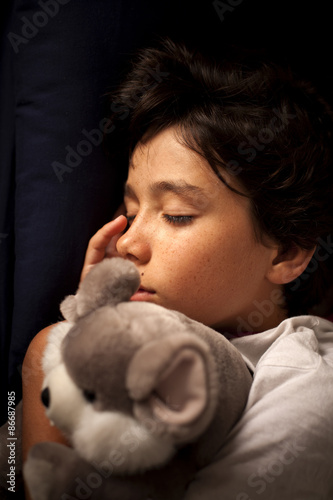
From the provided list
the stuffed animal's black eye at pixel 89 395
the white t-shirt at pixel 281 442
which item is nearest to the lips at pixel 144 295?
the white t-shirt at pixel 281 442

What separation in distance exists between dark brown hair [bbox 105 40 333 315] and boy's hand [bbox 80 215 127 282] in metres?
0.18

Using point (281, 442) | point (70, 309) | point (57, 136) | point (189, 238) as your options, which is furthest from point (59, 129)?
point (281, 442)

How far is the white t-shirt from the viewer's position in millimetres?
609

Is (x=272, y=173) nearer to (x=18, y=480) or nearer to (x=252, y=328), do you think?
(x=252, y=328)

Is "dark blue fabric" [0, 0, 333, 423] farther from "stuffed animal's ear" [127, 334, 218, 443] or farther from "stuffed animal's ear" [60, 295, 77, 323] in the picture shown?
"stuffed animal's ear" [127, 334, 218, 443]

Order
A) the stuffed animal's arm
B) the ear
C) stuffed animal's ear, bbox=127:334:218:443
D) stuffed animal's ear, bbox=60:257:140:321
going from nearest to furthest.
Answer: stuffed animal's ear, bbox=127:334:218:443, stuffed animal's ear, bbox=60:257:140:321, the stuffed animal's arm, the ear

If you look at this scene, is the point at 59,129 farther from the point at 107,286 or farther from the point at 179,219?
the point at 107,286

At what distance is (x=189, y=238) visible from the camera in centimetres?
83

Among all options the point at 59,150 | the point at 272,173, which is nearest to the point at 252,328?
A: the point at 272,173

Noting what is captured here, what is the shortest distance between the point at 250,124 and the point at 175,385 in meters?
0.59

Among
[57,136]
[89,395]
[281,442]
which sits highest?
[57,136]

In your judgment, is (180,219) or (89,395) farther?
(180,219)

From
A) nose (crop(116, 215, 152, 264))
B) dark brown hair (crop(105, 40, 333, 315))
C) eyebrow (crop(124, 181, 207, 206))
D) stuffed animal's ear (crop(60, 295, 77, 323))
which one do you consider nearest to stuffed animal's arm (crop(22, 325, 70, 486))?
stuffed animal's ear (crop(60, 295, 77, 323))

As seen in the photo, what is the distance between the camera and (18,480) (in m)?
0.81
